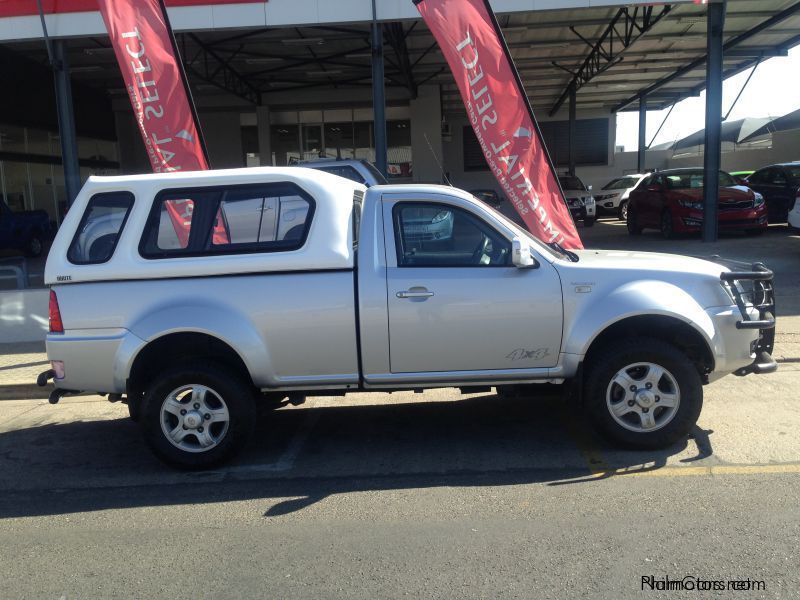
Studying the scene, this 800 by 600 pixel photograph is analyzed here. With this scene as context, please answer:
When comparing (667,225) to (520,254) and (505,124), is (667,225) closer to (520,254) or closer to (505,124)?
(505,124)

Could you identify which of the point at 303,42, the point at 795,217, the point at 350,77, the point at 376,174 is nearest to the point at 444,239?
the point at 376,174

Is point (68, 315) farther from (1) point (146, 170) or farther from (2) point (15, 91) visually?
(1) point (146, 170)

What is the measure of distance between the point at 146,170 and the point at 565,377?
29.4 m

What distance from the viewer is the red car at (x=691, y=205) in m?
15.7

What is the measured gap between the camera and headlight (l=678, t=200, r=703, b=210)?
15758 millimetres

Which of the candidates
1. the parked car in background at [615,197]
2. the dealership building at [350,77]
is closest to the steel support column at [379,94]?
the dealership building at [350,77]

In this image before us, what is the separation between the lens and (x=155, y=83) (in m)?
9.16

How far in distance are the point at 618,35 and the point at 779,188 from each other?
19.9 ft

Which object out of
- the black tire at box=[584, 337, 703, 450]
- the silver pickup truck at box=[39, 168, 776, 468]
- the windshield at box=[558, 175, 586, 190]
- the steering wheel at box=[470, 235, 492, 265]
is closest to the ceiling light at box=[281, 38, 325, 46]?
the windshield at box=[558, 175, 586, 190]

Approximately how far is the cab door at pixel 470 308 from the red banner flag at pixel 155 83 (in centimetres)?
511

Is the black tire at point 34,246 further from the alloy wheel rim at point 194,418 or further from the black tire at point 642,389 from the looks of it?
the black tire at point 642,389

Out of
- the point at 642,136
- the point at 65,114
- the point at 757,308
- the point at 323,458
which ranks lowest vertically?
the point at 323,458

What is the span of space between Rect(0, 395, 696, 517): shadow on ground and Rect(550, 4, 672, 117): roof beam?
12366 mm

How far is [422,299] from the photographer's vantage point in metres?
4.95
